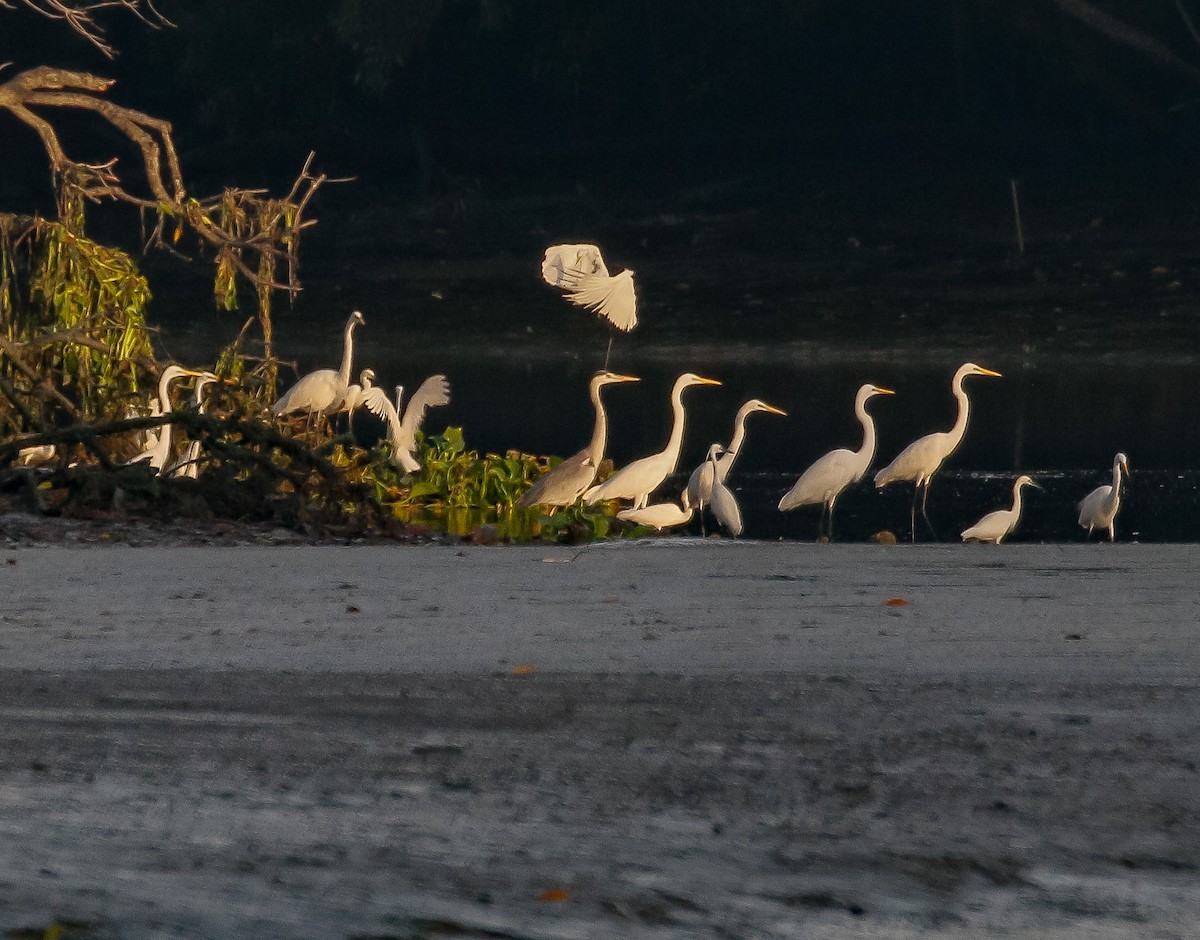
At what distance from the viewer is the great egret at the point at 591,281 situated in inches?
643

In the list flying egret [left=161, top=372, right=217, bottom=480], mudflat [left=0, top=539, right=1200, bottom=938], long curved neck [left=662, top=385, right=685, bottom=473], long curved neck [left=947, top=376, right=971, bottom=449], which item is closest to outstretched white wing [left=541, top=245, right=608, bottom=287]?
long curved neck [left=662, top=385, right=685, bottom=473]

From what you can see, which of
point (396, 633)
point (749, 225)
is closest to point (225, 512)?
point (396, 633)

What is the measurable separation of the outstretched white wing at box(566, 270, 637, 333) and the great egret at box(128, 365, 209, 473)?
389 cm

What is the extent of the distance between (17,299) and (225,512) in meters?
3.23

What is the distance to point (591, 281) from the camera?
16438mm

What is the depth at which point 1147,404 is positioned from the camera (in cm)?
2233

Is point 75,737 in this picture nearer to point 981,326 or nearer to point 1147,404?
point 1147,404

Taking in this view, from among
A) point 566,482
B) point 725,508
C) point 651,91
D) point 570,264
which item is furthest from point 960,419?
point 651,91

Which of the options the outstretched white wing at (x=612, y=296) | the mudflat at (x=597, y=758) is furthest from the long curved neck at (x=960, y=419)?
the mudflat at (x=597, y=758)

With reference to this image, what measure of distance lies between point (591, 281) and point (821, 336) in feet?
40.1

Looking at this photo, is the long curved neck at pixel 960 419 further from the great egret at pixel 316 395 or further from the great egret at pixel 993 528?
the great egret at pixel 316 395

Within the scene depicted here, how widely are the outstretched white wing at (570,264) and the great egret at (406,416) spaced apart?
1.06 meters

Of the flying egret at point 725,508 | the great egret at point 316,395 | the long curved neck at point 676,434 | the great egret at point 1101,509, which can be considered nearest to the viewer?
the flying egret at point 725,508

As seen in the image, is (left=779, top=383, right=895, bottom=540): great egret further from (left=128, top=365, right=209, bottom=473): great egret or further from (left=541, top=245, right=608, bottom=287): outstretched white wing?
(left=128, top=365, right=209, bottom=473): great egret
